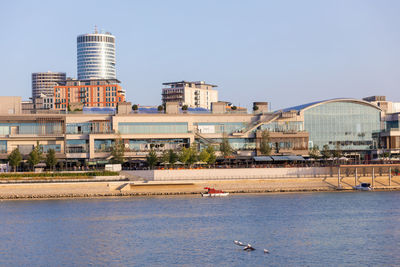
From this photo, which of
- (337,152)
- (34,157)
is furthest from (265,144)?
(34,157)

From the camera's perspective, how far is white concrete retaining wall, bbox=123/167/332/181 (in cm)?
13050

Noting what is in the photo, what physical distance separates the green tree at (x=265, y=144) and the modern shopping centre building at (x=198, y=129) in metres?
2.01

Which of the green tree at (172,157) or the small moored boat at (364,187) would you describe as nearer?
the small moored boat at (364,187)

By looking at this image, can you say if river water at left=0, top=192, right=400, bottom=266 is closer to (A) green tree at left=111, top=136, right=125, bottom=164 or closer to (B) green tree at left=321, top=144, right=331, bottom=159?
(A) green tree at left=111, top=136, right=125, bottom=164

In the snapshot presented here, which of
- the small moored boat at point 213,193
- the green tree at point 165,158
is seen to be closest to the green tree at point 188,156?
the green tree at point 165,158

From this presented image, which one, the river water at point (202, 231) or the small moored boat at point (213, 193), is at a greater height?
the small moored boat at point (213, 193)

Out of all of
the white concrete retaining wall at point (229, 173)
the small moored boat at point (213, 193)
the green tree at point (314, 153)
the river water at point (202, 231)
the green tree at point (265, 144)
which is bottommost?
the river water at point (202, 231)

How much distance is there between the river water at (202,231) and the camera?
64250 millimetres

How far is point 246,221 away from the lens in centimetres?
8588

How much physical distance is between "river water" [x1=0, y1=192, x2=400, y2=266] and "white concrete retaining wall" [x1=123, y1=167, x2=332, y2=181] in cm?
1782

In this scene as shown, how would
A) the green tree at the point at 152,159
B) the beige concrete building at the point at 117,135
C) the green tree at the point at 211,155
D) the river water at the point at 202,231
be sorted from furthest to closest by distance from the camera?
the beige concrete building at the point at 117,135, the green tree at the point at 211,155, the green tree at the point at 152,159, the river water at the point at 202,231

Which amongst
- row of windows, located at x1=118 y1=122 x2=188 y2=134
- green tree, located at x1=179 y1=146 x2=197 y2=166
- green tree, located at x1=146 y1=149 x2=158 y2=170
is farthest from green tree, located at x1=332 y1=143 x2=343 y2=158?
green tree, located at x1=146 y1=149 x2=158 y2=170

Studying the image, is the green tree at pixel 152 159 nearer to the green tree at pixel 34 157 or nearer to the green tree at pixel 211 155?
the green tree at pixel 211 155

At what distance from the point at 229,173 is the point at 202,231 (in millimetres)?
53008
